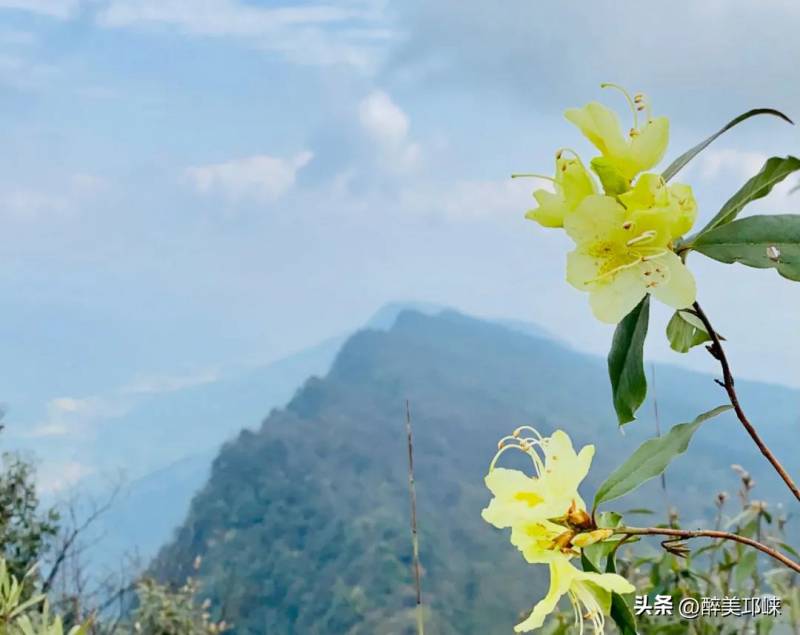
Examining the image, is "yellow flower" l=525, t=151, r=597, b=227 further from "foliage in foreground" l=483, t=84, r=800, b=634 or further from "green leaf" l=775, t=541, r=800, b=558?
"green leaf" l=775, t=541, r=800, b=558

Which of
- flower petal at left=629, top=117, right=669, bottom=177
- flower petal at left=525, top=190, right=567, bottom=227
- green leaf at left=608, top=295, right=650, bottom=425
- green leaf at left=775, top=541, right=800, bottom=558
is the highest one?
flower petal at left=629, top=117, right=669, bottom=177

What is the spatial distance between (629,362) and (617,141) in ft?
0.43

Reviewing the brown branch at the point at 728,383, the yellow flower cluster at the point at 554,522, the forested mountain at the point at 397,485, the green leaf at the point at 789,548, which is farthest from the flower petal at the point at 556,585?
the forested mountain at the point at 397,485

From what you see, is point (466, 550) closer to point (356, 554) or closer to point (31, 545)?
point (356, 554)

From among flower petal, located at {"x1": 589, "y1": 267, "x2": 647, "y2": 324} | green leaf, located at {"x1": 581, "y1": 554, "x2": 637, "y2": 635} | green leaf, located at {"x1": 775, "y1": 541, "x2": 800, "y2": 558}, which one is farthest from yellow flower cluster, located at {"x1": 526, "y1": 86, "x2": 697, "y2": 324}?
green leaf, located at {"x1": 775, "y1": 541, "x2": 800, "y2": 558}

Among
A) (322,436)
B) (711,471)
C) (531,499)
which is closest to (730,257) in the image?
(531,499)

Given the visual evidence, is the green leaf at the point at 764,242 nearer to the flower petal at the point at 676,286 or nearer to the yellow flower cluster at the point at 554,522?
the flower petal at the point at 676,286

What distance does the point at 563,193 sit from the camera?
521 millimetres

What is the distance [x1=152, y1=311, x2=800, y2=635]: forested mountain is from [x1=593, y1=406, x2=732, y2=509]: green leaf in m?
2.79

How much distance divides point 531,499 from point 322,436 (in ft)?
14.9

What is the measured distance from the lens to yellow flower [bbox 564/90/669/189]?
Result: 513 mm

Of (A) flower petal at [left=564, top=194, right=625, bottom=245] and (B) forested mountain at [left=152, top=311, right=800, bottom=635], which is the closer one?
(A) flower petal at [left=564, top=194, right=625, bottom=245]

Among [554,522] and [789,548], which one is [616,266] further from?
[789,548]

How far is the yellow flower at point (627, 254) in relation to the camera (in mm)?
503
